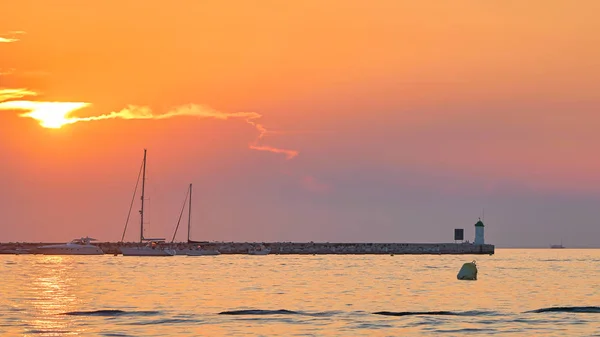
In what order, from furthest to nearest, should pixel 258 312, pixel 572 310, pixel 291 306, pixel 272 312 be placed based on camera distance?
pixel 291 306
pixel 572 310
pixel 272 312
pixel 258 312

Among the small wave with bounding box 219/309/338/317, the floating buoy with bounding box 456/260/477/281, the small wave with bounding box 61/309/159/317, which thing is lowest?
the small wave with bounding box 61/309/159/317

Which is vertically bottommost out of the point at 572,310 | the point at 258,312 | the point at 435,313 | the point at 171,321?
the point at 171,321

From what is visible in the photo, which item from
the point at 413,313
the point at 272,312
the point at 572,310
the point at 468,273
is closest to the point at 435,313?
the point at 413,313

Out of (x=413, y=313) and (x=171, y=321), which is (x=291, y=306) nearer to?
(x=413, y=313)

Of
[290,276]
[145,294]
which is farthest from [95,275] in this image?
[145,294]

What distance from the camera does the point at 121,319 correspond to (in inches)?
2611

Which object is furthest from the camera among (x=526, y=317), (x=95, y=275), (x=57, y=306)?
(x=95, y=275)

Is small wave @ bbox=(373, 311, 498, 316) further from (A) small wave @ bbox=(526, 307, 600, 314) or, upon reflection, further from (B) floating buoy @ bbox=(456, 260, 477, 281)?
(B) floating buoy @ bbox=(456, 260, 477, 281)

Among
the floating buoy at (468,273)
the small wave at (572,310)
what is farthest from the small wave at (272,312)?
the floating buoy at (468,273)

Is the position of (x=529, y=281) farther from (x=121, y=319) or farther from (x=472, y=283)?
(x=121, y=319)

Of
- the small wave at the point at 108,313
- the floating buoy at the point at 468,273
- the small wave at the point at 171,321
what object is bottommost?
the small wave at the point at 171,321

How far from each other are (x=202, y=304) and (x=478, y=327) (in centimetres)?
2331

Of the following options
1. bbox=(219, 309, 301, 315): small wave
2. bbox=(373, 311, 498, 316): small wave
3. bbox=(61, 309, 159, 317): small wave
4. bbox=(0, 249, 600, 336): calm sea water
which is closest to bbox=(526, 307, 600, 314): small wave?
bbox=(0, 249, 600, 336): calm sea water

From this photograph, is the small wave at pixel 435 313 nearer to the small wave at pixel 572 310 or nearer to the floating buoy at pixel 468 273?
the small wave at pixel 572 310
